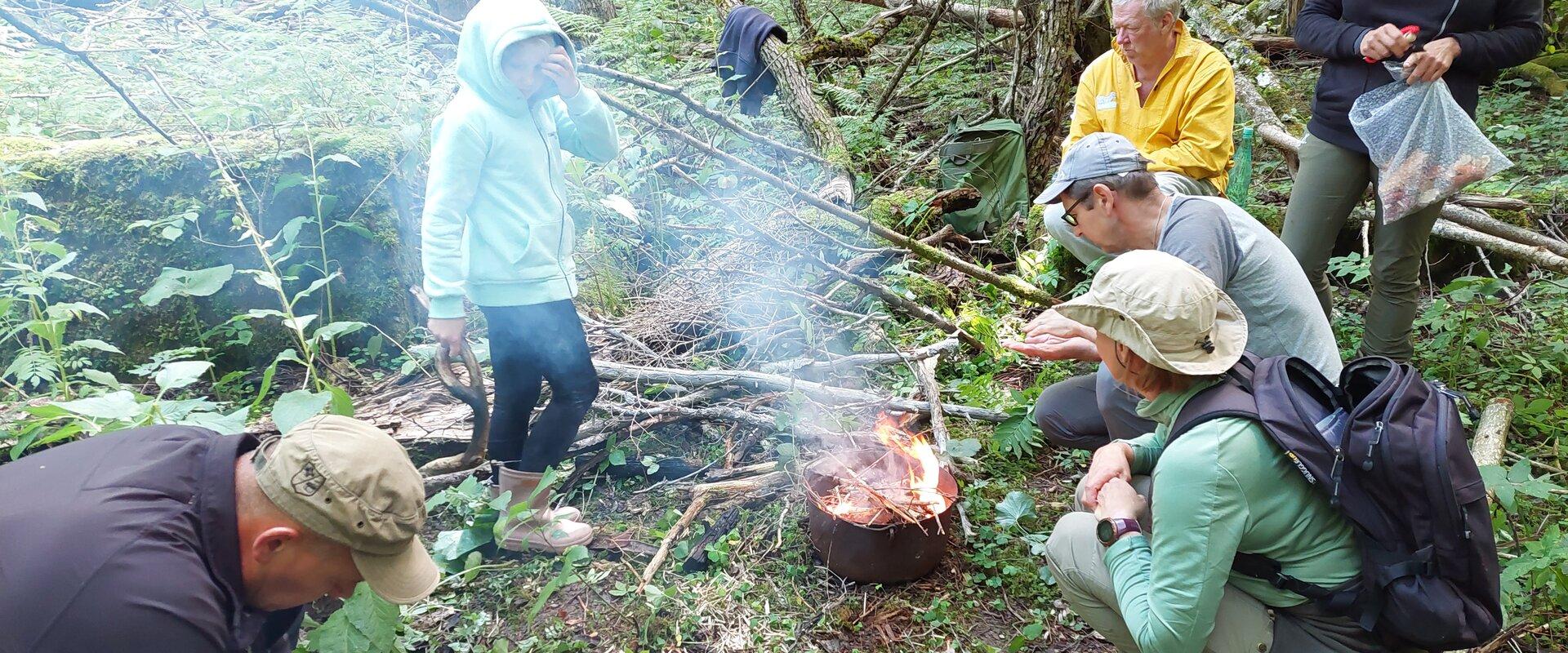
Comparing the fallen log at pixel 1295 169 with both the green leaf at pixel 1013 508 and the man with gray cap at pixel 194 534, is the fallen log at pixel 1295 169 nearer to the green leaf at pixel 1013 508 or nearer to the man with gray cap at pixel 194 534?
the green leaf at pixel 1013 508

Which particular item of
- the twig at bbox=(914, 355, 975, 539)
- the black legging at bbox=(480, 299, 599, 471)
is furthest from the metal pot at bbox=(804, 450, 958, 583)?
the black legging at bbox=(480, 299, 599, 471)

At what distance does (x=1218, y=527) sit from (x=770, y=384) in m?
2.54

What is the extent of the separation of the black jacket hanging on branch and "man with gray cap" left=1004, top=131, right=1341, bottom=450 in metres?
4.28

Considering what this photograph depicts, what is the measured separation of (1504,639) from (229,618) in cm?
364

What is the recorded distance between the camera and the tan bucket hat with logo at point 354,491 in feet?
5.62

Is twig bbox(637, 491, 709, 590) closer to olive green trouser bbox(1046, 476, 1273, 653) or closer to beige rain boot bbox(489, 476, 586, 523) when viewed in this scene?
beige rain boot bbox(489, 476, 586, 523)

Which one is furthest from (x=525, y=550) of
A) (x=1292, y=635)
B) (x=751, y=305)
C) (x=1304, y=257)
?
(x=1304, y=257)

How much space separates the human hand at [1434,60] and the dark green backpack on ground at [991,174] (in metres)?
2.82

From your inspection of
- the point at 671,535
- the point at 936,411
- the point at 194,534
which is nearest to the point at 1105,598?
the point at 936,411

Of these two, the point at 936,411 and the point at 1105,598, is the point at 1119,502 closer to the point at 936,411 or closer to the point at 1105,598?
the point at 1105,598

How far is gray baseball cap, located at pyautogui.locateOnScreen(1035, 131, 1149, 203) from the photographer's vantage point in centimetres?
283

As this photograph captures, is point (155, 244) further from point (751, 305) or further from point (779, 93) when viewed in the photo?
point (779, 93)

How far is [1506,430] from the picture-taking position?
369 centimetres

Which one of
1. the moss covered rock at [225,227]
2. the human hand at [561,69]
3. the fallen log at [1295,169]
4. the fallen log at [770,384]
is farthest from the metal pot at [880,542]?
the moss covered rock at [225,227]
